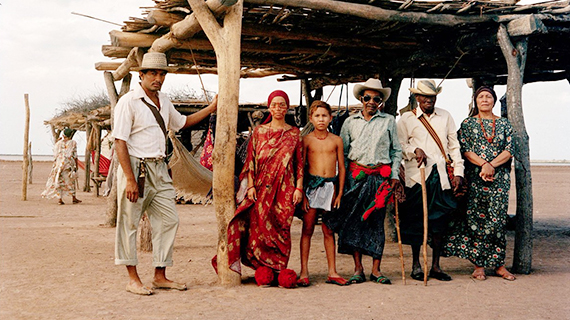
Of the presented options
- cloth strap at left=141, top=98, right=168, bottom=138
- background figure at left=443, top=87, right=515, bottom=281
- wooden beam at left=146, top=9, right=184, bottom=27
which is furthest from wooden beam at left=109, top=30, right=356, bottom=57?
background figure at left=443, top=87, right=515, bottom=281

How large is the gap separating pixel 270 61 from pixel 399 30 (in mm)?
1954

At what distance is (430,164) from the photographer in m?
5.10

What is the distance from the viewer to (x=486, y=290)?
4.82 m

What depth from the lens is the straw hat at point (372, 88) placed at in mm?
5008

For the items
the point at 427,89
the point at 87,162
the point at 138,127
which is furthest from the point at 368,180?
the point at 87,162

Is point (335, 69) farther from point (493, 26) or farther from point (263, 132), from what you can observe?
point (263, 132)

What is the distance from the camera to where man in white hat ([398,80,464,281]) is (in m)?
5.11

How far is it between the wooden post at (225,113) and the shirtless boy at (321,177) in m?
0.63

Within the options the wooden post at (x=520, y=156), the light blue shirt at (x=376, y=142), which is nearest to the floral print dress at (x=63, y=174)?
the light blue shirt at (x=376, y=142)

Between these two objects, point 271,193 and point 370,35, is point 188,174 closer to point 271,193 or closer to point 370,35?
point 370,35

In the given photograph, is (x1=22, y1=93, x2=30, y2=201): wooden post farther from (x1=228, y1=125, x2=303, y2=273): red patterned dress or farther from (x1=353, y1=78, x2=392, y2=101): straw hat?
(x1=353, y1=78, x2=392, y2=101): straw hat

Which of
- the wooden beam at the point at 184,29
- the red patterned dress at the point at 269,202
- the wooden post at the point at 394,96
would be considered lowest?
the red patterned dress at the point at 269,202

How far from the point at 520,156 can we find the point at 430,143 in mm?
1113

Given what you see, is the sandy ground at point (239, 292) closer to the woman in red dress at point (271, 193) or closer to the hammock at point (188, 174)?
the woman in red dress at point (271, 193)
